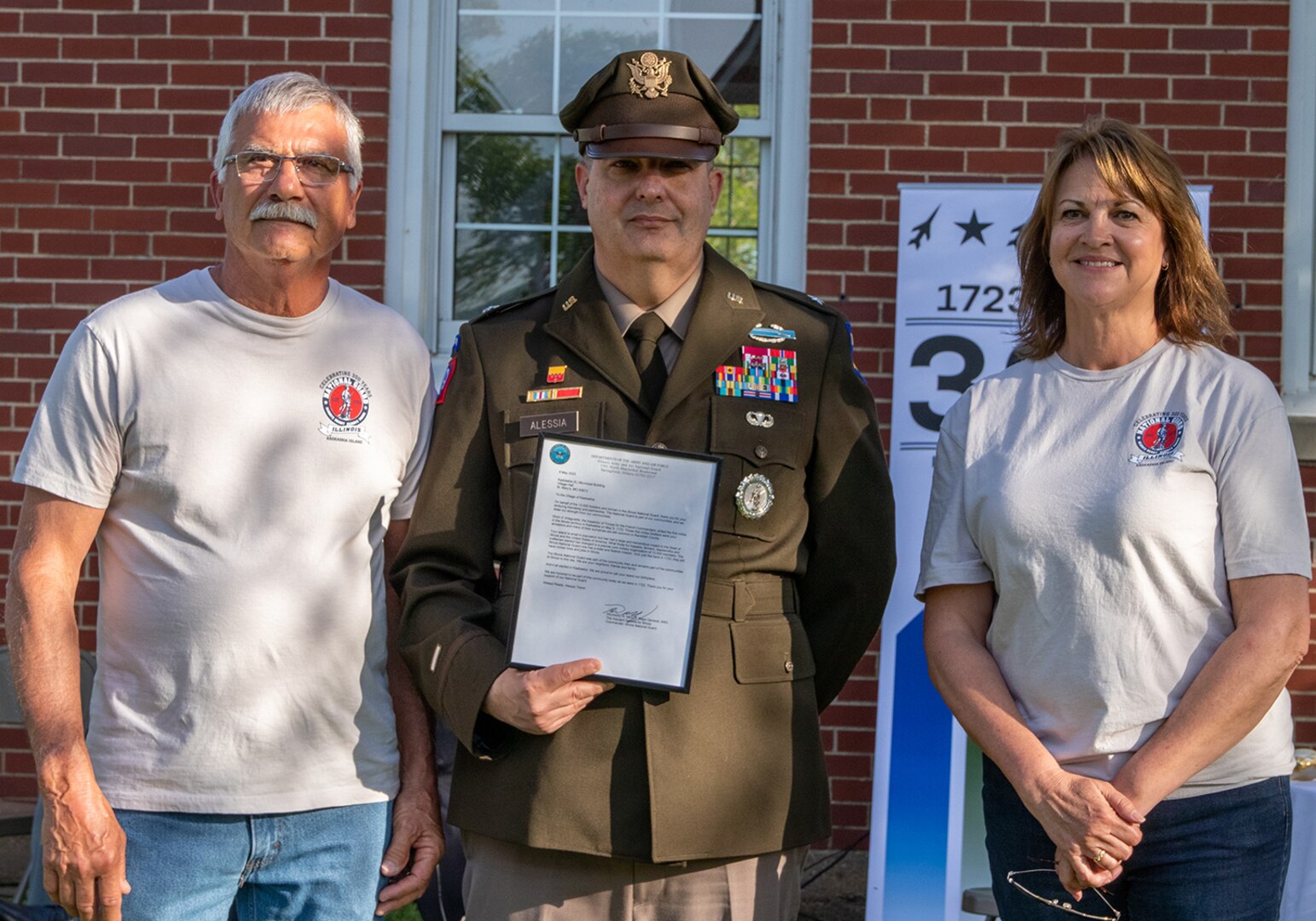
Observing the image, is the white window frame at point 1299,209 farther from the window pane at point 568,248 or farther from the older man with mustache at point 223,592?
the older man with mustache at point 223,592

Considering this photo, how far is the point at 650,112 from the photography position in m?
2.71

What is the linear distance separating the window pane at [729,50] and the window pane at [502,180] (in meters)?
0.65

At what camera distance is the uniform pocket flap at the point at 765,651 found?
2551 mm

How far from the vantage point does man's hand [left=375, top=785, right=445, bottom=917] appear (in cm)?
258

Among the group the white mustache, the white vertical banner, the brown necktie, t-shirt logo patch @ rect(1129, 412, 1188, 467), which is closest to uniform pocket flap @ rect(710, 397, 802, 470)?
the brown necktie

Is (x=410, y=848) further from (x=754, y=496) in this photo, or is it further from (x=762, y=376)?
(x=762, y=376)

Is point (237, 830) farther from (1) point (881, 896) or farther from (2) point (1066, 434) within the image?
(1) point (881, 896)

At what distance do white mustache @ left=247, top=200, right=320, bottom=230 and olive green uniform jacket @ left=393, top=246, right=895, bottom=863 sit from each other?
0.41 m

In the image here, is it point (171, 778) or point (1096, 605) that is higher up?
point (1096, 605)

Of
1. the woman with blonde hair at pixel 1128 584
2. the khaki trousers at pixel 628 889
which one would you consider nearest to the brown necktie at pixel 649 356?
the woman with blonde hair at pixel 1128 584

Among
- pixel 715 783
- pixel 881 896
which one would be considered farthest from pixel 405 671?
pixel 881 896

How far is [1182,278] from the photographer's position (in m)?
2.56

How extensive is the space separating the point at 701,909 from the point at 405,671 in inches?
27.7

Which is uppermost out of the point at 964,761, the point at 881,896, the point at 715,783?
the point at 715,783
